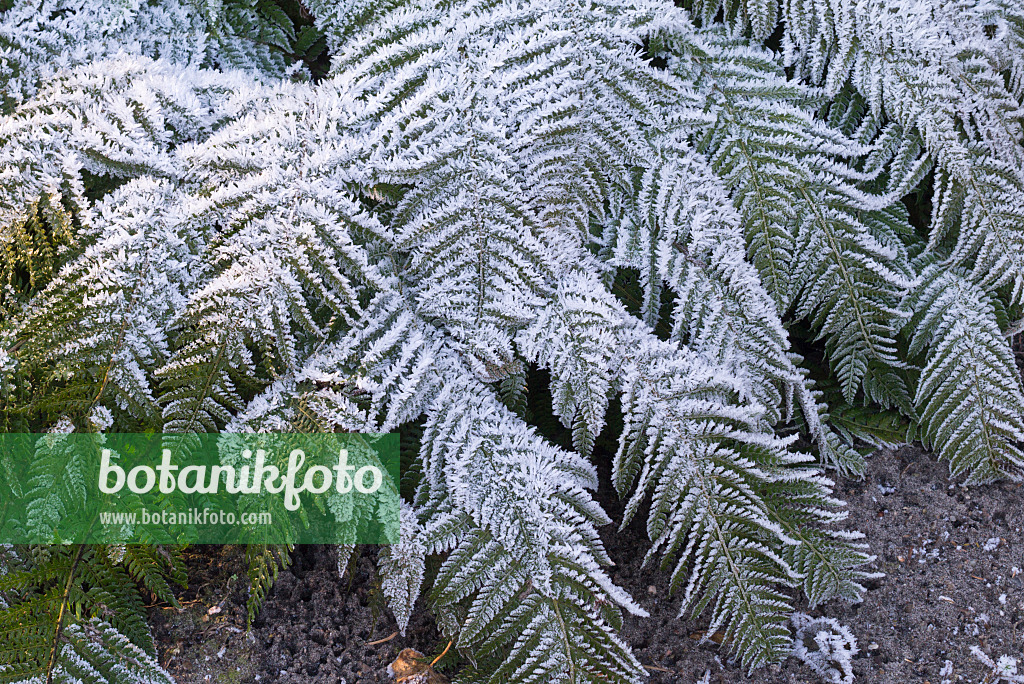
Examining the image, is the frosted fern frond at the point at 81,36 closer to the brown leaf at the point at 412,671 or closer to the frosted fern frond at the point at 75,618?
the frosted fern frond at the point at 75,618

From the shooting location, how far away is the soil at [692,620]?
4.17 feet

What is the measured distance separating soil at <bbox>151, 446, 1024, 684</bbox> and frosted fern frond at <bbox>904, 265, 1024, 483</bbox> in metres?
0.10

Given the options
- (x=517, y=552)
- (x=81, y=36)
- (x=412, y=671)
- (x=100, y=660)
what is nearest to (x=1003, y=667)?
(x=517, y=552)

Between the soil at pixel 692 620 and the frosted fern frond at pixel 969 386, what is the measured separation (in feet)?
0.31

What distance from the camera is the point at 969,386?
Result: 1.47m

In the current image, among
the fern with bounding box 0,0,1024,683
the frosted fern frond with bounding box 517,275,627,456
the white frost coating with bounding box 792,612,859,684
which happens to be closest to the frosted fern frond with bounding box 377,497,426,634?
the fern with bounding box 0,0,1024,683

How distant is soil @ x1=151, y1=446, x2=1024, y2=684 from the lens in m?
1.27

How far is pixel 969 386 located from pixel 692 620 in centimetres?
71

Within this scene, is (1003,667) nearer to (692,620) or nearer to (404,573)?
(692,620)

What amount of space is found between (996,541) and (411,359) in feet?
3.82

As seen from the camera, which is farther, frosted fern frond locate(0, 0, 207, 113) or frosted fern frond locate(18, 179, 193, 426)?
frosted fern frond locate(0, 0, 207, 113)

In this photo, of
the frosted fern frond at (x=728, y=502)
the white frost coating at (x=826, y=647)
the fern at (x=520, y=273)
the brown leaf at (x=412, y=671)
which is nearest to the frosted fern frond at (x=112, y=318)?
the fern at (x=520, y=273)

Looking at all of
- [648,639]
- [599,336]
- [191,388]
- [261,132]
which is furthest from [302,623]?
[261,132]

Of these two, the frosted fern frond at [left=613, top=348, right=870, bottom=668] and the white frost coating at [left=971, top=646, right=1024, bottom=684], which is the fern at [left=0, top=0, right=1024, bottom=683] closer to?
the frosted fern frond at [left=613, top=348, right=870, bottom=668]
